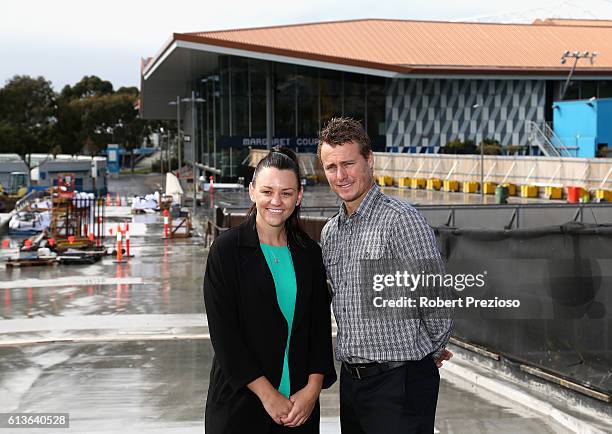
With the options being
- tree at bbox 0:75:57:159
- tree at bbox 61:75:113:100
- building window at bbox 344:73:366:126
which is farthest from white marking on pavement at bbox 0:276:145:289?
tree at bbox 61:75:113:100

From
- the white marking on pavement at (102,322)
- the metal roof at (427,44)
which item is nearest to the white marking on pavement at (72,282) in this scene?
the white marking on pavement at (102,322)

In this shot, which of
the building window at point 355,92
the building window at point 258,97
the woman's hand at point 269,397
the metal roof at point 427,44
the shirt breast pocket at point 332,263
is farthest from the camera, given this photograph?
the building window at point 355,92

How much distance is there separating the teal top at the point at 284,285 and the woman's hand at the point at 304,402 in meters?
0.07

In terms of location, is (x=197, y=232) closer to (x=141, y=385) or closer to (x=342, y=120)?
(x=141, y=385)

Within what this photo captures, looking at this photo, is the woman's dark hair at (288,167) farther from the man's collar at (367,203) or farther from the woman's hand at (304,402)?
the woman's hand at (304,402)

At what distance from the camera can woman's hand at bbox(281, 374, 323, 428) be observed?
14.8 ft

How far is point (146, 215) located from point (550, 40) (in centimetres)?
3809

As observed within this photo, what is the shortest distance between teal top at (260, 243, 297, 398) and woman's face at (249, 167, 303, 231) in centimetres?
15

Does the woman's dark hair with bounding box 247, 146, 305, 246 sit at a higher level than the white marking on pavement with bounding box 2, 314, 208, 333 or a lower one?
higher

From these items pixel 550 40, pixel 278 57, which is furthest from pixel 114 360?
pixel 550 40

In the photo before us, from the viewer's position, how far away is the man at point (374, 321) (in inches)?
179

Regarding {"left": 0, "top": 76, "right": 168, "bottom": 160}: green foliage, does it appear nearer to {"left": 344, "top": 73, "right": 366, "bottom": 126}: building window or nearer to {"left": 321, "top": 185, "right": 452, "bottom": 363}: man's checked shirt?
{"left": 344, "top": 73, "right": 366, "bottom": 126}: building window

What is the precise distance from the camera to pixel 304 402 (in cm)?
456

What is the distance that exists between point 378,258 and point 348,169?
19.0 inches
